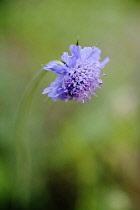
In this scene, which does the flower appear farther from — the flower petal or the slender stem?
the slender stem

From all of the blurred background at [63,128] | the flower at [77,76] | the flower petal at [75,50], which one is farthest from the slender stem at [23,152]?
the flower petal at [75,50]

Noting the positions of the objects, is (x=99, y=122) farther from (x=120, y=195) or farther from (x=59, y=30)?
(x=59, y=30)

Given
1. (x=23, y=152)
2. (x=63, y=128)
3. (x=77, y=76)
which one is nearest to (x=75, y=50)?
(x=77, y=76)

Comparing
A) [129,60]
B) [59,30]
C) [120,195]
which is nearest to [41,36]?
[59,30]

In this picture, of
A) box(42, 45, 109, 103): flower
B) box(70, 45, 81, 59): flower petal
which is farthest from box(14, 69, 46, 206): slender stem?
box(70, 45, 81, 59): flower petal

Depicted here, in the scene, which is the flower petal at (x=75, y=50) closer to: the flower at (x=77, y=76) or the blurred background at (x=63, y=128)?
the flower at (x=77, y=76)

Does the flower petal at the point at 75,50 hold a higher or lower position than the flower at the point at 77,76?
higher

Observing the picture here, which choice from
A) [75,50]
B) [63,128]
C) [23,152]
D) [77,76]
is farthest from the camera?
[63,128]

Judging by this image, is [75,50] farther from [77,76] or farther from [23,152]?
[23,152]
